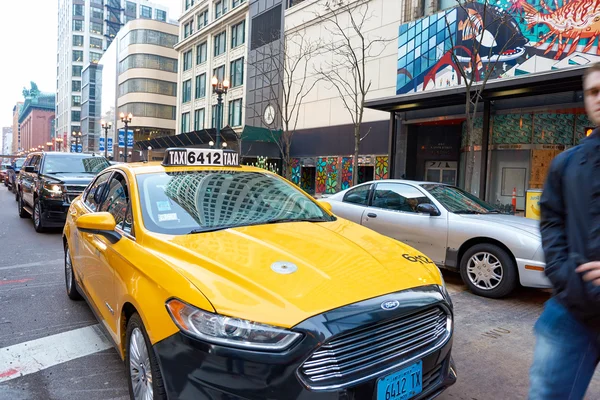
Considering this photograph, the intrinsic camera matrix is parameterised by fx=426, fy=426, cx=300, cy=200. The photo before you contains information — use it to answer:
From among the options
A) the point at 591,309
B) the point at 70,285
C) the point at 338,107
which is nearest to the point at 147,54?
the point at 338,107

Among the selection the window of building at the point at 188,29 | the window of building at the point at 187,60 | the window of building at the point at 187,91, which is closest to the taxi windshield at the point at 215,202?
the window of building at the point at 187,91

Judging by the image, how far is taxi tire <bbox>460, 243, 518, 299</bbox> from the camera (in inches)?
202

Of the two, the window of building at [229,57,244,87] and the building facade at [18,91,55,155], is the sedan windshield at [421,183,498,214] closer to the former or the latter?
the window of building at [229,57,244,87]

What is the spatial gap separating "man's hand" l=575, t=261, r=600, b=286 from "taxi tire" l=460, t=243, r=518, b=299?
13.2 ft

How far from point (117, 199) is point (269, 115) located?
24.7 meters

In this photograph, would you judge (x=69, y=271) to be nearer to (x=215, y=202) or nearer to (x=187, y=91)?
(x=215, y=202)

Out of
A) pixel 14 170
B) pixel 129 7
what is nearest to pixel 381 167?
pixel 14 170

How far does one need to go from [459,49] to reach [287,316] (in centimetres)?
1566

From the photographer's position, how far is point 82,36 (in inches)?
3807

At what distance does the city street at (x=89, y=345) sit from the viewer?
3066mm

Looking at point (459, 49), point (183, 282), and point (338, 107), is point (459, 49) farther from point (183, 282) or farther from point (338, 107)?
point (183, 282)

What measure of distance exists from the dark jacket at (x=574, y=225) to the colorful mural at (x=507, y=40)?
10.4m

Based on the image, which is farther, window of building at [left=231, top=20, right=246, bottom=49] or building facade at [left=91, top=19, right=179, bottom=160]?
building facade at [left=91, top=19, right=179, bottom=160]

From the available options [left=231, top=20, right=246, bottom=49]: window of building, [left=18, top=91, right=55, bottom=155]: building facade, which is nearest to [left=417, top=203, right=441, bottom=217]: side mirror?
[left=231, top=20, right=246, bottom=49]: window of building
